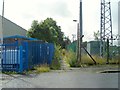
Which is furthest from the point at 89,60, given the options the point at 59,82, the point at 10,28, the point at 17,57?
the point at 10,28

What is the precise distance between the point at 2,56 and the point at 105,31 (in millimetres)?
20795

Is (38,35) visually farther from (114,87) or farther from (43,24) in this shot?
(114,87)

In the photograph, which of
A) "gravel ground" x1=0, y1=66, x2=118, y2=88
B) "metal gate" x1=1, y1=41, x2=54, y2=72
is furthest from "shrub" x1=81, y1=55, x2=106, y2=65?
"gravel ground" x1=0, y1=66, x2=118, y2=88

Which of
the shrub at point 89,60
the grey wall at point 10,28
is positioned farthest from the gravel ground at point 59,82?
the grey wall at point 10,28

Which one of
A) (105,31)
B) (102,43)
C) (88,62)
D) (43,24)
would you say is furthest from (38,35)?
(88,62)

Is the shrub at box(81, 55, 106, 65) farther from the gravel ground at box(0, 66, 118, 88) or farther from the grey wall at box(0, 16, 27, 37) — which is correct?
the grey wall at box(0, 16, 27, 37)

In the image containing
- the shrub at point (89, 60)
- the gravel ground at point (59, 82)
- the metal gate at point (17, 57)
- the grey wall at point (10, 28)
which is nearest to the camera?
the gravel ground at point (59, 82)

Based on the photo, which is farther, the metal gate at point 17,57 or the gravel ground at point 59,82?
the metal gate at point 17,57

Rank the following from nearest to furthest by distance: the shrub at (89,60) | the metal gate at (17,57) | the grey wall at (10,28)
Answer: the metal gate at (17,57) → the shrub at (89,60) → the grey wall at (10,28)

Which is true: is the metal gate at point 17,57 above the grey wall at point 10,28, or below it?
below

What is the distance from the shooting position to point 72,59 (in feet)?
75.3

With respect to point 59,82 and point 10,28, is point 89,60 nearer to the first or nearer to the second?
point 59,82

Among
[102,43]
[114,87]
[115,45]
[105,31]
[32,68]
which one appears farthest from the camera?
[105,31]

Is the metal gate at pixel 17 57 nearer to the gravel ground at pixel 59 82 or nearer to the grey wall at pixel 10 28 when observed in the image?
the gravel ground at pixel 59 82
